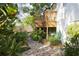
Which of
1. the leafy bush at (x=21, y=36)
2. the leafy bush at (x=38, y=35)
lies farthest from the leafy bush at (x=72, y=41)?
the leafy bush at (x=21, y=36)

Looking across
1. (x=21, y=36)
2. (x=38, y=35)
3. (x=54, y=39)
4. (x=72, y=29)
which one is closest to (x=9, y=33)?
(x=21, y=36)

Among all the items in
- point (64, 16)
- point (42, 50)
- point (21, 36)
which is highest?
point (64, 16)

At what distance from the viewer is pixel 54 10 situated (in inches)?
42.6

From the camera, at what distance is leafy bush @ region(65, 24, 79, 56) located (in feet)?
3.51

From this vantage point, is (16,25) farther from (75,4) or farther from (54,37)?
(75,4)

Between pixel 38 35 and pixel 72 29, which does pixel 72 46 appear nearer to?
pixel 72 29

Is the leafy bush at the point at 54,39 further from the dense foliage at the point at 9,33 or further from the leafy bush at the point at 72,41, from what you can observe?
the dense foliage at the point at 9,33

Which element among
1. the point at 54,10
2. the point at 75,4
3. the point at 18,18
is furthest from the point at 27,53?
the point at 75,4

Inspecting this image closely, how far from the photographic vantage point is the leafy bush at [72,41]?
1071 millimetres

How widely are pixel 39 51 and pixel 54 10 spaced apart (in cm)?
36

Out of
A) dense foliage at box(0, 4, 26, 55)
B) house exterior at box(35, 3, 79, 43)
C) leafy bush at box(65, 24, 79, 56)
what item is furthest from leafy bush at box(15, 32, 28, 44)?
leafy bush at box(65, 24, 79, 56)

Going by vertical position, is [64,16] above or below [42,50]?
above

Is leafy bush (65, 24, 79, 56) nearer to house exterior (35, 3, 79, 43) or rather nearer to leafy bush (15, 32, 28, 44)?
house exterior (35, 3, 79, 43)

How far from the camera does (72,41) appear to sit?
108cm
